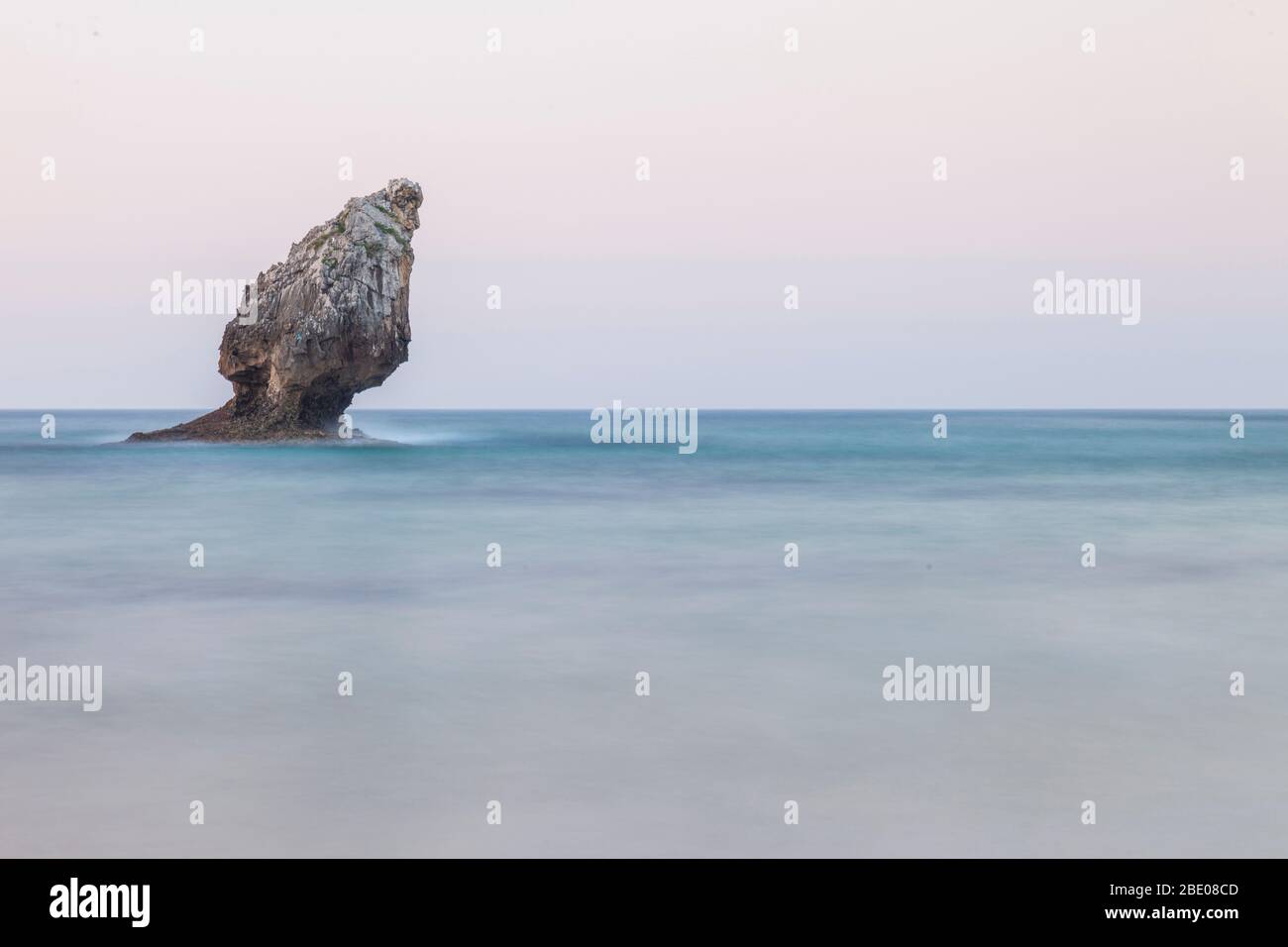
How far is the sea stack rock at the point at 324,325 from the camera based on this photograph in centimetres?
4353

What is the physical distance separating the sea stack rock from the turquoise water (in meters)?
19.5

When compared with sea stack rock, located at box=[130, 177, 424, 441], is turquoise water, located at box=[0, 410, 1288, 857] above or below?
below

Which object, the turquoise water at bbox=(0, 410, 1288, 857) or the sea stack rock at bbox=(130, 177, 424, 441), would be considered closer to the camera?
the turquoise water at bbox=(0, 410, 1288, 857)

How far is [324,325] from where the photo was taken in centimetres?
4334

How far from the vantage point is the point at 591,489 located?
32531 mm

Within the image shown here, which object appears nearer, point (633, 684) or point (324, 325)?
point (633, 684)

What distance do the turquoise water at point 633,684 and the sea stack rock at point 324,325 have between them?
63.9 feet

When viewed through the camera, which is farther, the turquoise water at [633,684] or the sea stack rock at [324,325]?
the sea stack rock at [324,325]

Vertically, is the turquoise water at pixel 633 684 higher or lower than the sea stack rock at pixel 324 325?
lower

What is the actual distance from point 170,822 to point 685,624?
7.21 m

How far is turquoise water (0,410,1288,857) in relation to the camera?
7.24m

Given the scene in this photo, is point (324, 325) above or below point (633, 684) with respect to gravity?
above

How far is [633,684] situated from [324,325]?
3566 cm

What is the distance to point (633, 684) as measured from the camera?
1066 cm
